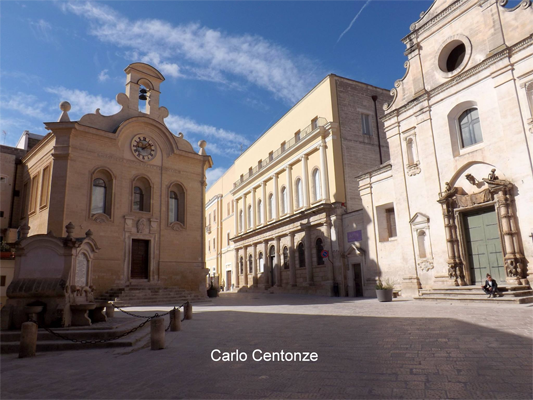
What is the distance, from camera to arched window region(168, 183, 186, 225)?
88.3 feet

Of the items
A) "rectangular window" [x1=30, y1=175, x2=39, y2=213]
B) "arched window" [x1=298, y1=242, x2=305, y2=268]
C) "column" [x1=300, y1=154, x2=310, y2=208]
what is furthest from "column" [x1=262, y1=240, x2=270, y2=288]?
"rectangular window" [x1=30, y1=175, x2=39, y2=213]

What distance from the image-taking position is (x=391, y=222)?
22.8m

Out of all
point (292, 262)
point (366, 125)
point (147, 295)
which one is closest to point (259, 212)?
point (292, 262)

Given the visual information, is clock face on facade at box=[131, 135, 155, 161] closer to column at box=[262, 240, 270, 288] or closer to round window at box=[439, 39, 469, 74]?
column at box=[262, 240, 270, 288]

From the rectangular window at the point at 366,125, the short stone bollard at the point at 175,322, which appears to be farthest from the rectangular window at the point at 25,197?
the rectangular window at the point at 366,125

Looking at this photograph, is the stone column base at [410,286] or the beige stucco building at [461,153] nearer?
the beige stucco building at [461,153]

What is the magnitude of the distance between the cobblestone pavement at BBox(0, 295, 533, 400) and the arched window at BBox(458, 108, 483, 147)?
36.1 feet

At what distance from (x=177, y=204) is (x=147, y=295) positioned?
23.8ft

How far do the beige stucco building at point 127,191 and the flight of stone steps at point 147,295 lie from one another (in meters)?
0.42

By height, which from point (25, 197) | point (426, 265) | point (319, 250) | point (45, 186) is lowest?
point (426, 265)

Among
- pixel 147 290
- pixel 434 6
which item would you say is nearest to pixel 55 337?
pixel 147 290

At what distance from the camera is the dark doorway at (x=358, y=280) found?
80.7 feet

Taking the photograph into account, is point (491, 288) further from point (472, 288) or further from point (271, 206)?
point (271, 206)

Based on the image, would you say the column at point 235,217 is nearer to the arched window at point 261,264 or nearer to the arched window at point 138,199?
the arched window at point 261,264
